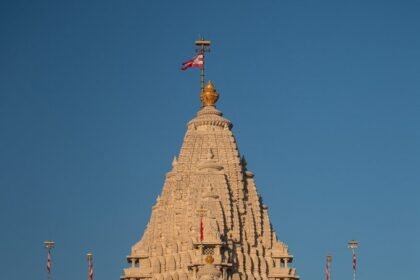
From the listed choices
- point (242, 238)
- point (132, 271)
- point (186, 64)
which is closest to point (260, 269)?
point (242, 238)

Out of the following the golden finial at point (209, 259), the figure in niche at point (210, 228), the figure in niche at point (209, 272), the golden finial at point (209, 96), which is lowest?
the figure in niche at point (209, 272)

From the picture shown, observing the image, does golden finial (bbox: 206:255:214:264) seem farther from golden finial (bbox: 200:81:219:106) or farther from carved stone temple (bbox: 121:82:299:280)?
golden finial (bbox: 200:81:219:106)

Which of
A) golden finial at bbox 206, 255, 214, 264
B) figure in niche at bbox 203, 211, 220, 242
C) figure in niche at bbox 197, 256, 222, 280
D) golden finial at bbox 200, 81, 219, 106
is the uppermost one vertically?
golden finial at bbox 200, 81, 219, 106

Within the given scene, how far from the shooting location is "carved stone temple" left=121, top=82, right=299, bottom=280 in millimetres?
153000

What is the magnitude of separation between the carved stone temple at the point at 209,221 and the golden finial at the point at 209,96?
0.06 metres

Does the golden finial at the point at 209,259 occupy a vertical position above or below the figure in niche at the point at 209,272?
above

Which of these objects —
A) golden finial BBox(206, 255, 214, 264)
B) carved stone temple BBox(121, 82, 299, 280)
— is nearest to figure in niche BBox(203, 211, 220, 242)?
carved stone temple BBox(121, 82, 299, 280)

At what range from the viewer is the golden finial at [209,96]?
16712 centimetres

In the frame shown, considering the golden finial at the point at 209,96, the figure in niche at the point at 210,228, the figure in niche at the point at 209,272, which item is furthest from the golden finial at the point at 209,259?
the golden finial at the point at 209,96

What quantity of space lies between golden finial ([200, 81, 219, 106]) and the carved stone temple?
64 mm

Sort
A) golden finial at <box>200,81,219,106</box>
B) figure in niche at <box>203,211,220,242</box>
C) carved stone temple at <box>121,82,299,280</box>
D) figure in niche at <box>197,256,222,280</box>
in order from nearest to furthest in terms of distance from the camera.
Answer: figure in niche at <box>197,256,222,280</box>
figure in niche at <box>203,211,220,242</box>
carved stone temple at <box>121,82,299,280</box>
golden finial at <box>200,81,219,106</box>

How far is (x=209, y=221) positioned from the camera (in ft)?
501

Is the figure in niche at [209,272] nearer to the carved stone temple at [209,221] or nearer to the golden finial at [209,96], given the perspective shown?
the carved stone temple at [209,221]

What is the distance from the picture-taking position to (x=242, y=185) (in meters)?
162
